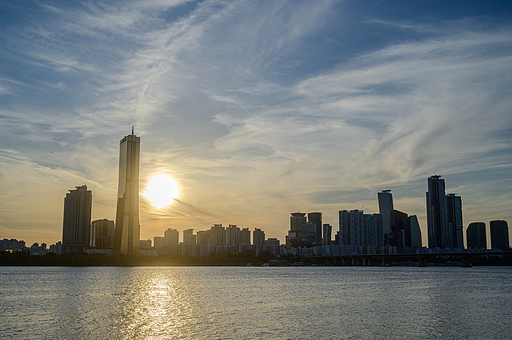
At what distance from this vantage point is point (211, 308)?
65750 mm

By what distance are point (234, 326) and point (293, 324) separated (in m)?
7.00

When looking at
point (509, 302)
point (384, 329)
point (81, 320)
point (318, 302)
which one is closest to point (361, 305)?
point (318, 302)

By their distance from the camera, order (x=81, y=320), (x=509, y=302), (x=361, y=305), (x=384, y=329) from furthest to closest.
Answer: (x=509, y=302) → (x=361, y=305) → (x=81, y=320) → (x=384, y=329)

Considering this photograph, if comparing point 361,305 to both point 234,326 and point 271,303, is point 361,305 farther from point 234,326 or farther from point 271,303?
point 234,326

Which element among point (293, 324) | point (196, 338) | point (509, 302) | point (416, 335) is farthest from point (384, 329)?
point (509, 302)

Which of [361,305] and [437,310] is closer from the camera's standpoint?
[437,310]

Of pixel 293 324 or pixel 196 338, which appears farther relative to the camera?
pixel 293 324

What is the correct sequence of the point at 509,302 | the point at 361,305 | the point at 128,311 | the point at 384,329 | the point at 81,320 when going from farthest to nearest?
1. the point at 509,302
2. the point at 361,305
3. the point at 128,311
4. the point at 81,320
5. the point at 384,329

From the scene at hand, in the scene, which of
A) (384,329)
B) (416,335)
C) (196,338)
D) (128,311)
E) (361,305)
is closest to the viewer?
(196,338)

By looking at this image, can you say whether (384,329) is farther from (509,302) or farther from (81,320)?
(509,302)

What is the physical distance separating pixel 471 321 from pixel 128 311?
45.3 metres

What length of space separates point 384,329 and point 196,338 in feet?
68.7

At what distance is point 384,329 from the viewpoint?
161 ft

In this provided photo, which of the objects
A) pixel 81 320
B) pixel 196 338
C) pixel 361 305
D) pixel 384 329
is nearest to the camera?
pixel 196 338
